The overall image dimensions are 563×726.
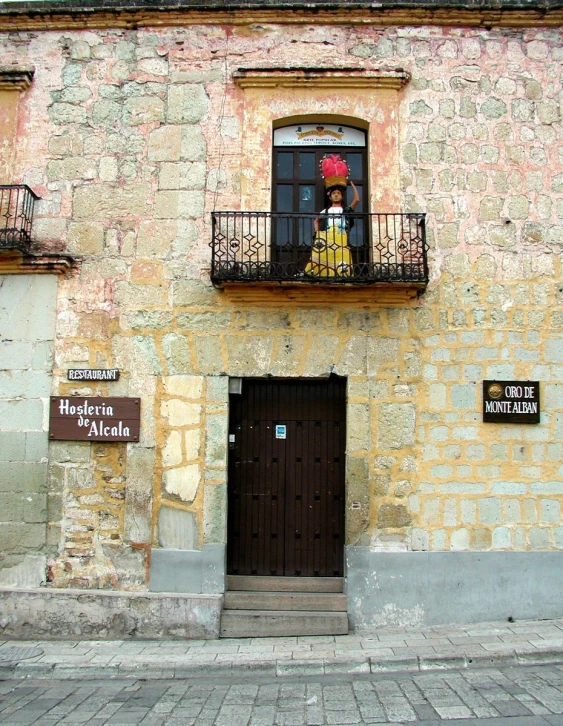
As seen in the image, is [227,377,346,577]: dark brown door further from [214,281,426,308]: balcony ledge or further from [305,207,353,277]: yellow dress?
[305,207,353,277]: yellow dress

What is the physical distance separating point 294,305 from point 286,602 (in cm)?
300

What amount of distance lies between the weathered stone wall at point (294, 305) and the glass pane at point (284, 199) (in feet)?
1.07

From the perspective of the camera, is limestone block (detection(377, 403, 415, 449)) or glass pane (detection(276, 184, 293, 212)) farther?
glass pane (detection(276, 184, 293, 212))

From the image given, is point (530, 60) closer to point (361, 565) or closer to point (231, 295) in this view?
point (231, 295)

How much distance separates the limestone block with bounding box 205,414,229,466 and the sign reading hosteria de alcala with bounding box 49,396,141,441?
73 cm

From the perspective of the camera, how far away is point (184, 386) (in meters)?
6.30

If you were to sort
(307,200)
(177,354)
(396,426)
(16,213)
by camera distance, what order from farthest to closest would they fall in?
(307,200), (16,213), (177,354), (396,426)

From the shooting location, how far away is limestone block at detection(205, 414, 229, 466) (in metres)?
6.21

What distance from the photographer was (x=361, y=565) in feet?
19.8

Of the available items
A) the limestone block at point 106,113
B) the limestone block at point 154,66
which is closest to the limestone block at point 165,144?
the limestone block at point 106,113

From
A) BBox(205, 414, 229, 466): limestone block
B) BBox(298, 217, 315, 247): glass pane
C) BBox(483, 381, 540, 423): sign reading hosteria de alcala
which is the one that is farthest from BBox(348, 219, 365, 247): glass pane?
BBox(205, 414, 229, 466): limestone block

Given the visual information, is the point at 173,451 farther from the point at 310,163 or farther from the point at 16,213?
the point at 310,163

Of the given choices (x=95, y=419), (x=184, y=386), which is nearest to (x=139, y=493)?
(x=95, y=419)

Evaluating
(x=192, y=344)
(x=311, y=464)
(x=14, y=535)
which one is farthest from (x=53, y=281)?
(x=311, y=464)
